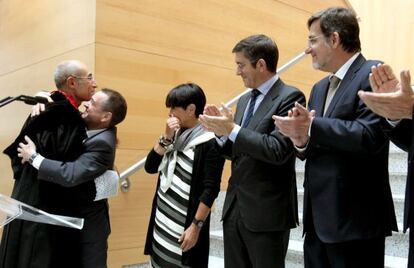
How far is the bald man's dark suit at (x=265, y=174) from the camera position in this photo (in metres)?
1.58

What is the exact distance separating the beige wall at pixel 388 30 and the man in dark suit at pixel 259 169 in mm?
3005

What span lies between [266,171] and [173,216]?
1.76 ft

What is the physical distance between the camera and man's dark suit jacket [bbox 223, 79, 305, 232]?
158 cm

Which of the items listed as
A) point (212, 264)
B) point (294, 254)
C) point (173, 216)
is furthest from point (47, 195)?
point (294, 254)

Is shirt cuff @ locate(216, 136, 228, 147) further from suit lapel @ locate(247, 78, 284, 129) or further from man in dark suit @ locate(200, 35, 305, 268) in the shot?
suit lapel @ locate(247, 78, 284, 129)

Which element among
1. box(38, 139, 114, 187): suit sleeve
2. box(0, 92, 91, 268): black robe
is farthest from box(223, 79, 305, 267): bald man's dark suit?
box(0, 92, 91, 268): black robe

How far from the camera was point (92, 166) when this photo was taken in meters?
1.85

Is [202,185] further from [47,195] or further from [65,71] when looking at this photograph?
[65,71]

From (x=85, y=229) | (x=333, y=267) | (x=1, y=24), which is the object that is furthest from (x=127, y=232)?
(x=1, y=24)

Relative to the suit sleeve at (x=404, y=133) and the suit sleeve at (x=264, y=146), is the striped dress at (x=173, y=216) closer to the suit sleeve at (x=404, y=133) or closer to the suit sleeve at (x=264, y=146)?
the suit sleeve at (x=264, y=146)

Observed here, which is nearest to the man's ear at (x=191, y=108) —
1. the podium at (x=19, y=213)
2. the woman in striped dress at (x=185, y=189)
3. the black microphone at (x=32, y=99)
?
the woman in striped dress at (x=185, y=189)

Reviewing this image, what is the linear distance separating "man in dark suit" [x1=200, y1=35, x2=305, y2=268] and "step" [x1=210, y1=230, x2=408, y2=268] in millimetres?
639

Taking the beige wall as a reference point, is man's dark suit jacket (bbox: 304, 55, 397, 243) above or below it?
Answer: below

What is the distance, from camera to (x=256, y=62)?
1.80 meters
